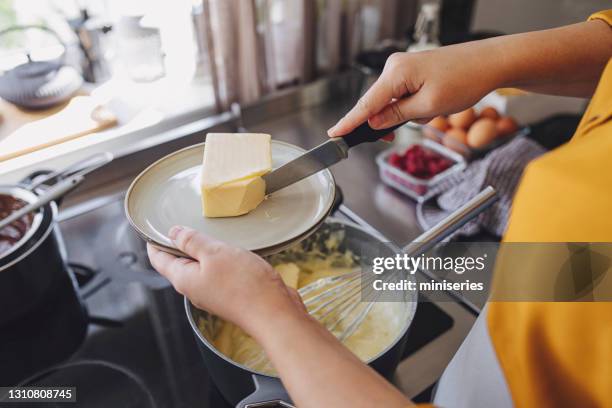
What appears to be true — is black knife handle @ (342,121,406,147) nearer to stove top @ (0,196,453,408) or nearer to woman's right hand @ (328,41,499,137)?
woman's right hand @ (328,41,499,137)

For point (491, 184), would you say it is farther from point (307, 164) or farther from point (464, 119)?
point (307, 164)

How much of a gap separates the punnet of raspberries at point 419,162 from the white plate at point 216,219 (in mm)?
408

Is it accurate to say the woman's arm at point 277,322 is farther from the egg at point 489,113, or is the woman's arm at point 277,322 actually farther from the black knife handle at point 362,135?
the egg at point 489,113

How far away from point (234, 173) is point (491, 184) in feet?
1.71

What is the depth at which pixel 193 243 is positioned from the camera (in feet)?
1.48

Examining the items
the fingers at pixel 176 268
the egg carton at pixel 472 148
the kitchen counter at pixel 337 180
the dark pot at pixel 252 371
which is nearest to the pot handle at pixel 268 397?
the dark pot at pixel 252 371

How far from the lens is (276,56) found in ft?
3.94

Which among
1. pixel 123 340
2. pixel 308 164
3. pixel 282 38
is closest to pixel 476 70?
pixel 308 164

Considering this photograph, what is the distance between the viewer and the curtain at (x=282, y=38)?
1031 mm

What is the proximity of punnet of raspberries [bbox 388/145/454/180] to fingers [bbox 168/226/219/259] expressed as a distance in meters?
0.58

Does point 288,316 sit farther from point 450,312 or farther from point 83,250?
point 83,250

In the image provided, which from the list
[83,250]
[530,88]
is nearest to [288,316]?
[530,88]

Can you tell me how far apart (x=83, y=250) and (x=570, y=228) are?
0.73m

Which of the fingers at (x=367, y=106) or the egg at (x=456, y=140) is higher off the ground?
the fingers at (x=367, y=106)
